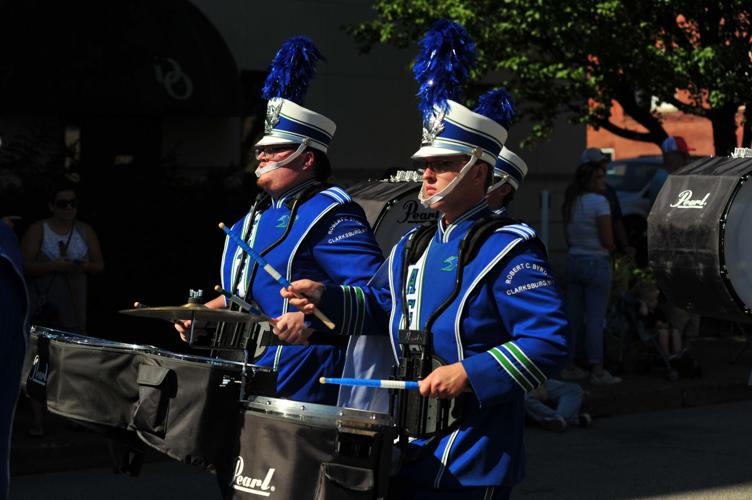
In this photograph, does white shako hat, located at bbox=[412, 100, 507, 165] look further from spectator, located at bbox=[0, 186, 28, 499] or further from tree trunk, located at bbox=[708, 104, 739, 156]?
tree trunk, located at bbox=[708, 104, 739, 156]

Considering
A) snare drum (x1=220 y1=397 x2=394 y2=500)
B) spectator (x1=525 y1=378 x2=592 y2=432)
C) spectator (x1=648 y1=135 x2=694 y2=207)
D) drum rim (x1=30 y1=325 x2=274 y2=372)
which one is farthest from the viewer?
spectator (x1=648 y1=135 x2=694 y2=207)

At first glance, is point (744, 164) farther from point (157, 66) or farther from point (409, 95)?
point (409, 95)

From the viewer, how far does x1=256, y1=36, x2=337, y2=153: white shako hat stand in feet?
17.4

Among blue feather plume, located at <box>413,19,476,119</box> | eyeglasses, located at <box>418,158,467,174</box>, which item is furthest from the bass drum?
eyeglasses, located at <box>418,158,467,174</box>

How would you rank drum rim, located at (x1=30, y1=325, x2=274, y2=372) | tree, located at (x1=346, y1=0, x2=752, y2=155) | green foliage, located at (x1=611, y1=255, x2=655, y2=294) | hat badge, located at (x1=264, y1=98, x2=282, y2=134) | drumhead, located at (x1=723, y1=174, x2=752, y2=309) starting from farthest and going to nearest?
tree, located at (x1=346, y1=0, x2=752, y2=155)
green foliage, located at (x1=611, y1=255, x2=655, y2=294)
drumhead, located at (x1=723, y1=174, x2=752, y2=309)
hat badge, located at (x1=264, y1=98, x2=282, y2=134)
drum rim, located at (x1=30, y1=325, x2=274, y2=372)

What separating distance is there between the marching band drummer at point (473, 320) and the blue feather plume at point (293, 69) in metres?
1.50

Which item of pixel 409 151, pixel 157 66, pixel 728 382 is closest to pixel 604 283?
pixel 728 382

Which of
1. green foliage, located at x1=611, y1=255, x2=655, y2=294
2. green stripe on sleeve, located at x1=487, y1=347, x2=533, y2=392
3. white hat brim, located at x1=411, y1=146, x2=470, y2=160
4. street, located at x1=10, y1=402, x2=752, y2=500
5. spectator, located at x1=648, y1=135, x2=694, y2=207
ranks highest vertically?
spectator, located at x1=648, y1=135, x2=694, y2=207

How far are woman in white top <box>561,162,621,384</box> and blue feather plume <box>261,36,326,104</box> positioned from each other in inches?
228

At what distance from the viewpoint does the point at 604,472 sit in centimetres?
846

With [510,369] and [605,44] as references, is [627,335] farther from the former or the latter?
[510,369]

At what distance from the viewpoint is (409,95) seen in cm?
1611

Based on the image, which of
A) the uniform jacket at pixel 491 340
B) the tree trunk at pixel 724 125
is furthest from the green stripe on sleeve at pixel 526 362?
the tree trunk at pixel 724 125

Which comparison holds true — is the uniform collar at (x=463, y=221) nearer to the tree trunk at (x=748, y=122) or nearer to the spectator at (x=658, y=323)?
the spectator at (x=658, y=323)
